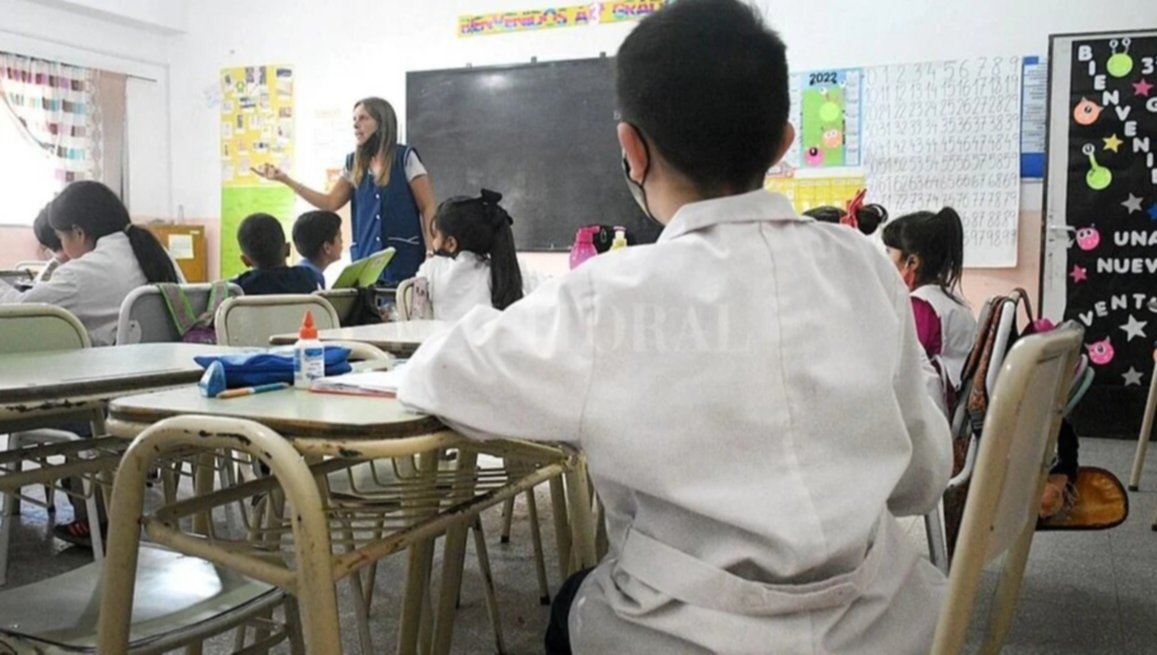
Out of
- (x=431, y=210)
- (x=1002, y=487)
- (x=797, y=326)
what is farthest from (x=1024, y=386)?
(x=431, y=210)

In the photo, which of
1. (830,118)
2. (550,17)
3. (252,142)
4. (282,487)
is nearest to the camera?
(282,487)

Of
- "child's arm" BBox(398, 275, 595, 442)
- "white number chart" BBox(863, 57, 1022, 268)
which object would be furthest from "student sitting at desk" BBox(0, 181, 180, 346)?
"white number chart" BBox(863, 57, 1022, 268)

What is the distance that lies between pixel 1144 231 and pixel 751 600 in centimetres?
430

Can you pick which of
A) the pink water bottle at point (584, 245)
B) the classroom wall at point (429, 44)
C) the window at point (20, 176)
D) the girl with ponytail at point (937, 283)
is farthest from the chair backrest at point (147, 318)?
the window at point (20, 176)

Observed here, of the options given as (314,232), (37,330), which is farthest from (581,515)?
(314,232)

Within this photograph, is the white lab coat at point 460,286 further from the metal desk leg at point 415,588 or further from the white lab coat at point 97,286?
the metal desk leg at point 415,588

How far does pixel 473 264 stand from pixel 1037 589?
5.92 feet

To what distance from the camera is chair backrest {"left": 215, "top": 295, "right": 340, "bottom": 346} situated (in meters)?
2.00

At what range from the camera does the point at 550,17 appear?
17.9ft

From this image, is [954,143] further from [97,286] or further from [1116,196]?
[97,286]

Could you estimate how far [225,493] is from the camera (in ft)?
3.68

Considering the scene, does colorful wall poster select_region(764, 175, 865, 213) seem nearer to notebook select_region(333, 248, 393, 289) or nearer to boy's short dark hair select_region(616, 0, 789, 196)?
notebook select_region(333, 248, 393, 289)

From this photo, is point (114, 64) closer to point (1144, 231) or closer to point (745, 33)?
point (1144, 231)

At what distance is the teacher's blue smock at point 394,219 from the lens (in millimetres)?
3953
